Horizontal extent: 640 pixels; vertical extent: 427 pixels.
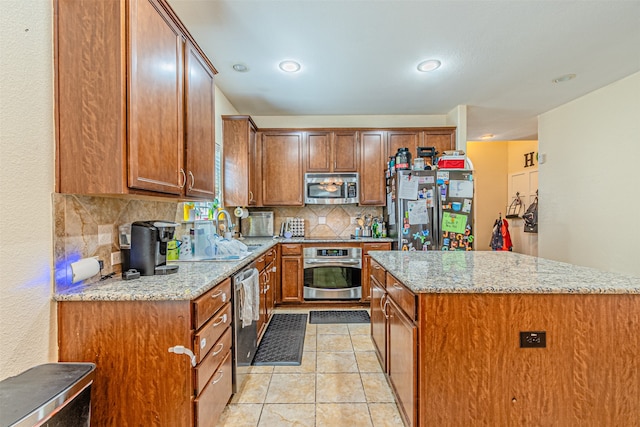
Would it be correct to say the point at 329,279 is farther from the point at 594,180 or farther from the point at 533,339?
the point at 594,180

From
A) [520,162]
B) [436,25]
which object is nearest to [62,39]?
[436,25]

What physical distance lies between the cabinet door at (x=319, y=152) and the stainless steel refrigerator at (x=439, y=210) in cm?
116

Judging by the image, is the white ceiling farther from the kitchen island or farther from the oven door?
the oven door

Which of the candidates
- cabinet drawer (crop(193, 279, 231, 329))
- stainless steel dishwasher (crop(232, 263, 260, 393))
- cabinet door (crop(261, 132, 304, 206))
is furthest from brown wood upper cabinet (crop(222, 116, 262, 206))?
cabinet drawer (crop(193, 279, 231, 329))

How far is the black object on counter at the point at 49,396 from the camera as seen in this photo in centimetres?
80

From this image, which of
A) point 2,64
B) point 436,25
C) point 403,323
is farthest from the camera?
point 436,25

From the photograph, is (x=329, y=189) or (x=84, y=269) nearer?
(x=84, y=269)

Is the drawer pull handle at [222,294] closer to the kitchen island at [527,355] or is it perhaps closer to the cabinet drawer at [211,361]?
the cabinet drawer at [211,361]

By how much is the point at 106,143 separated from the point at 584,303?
89.3 inches

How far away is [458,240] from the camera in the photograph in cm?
328

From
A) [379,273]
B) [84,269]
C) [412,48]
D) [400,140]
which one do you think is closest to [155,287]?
[84,269]

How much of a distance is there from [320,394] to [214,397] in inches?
29.3

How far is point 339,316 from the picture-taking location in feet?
11.1

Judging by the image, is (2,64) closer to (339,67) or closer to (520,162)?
(339,67)
